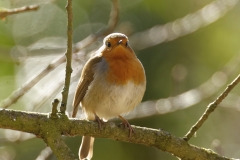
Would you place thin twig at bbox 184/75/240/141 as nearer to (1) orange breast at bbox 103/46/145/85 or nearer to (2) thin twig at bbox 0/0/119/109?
(1) orange breast at bbox 103/46/145/85

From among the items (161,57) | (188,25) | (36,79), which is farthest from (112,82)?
(161,57)

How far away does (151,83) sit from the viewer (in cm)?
754

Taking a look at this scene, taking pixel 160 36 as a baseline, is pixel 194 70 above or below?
below

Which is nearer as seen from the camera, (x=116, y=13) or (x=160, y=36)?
(x=116, y=13)

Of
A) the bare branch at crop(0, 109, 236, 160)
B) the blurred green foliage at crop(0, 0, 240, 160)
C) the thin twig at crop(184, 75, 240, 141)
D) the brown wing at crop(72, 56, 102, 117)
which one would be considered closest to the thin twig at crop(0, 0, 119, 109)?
the brown wing at crop(72, 56, 102, 117)

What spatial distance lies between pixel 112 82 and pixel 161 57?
327cm

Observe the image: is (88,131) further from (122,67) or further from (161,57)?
(161,57)

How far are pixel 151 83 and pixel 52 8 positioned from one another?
3558mm

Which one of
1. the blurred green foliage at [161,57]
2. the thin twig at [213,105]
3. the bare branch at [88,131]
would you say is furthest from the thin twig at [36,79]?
the blurred green foliage at [161,57]

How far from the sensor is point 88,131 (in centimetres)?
344

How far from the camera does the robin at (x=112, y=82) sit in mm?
4547

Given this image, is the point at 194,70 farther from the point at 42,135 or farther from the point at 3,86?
the point at 42,135

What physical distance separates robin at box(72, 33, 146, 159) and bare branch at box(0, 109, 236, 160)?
2.58 ft

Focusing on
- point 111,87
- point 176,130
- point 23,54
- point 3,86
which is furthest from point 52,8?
point 111,87
